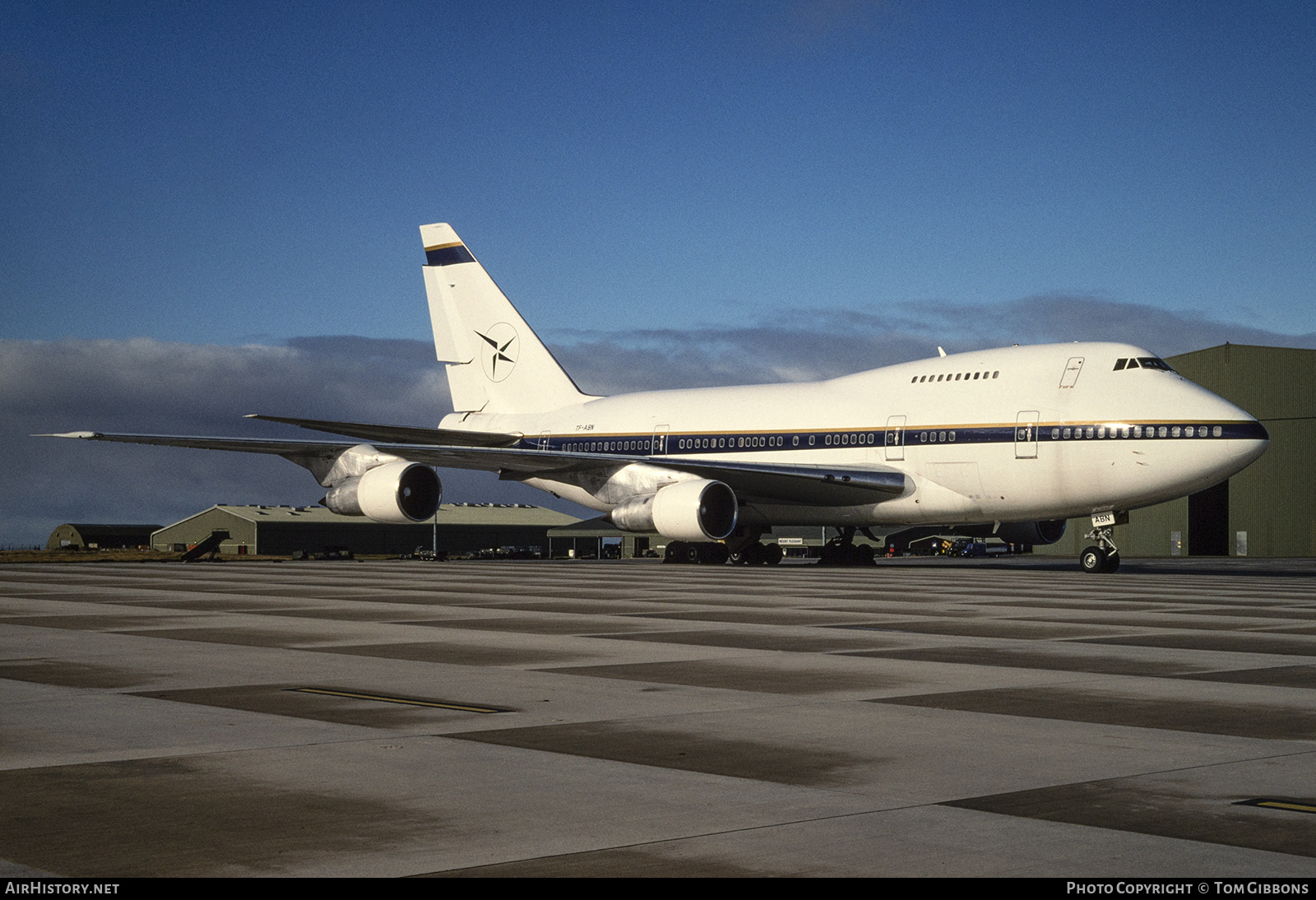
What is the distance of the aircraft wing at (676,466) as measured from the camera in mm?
30969

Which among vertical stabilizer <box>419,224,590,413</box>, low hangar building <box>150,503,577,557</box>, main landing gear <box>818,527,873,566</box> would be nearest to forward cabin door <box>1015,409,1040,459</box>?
main landing gear <box>818,527,873,566</box>

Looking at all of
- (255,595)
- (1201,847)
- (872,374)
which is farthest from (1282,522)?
(1201,847)

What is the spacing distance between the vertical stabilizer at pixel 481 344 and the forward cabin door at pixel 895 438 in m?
12.2

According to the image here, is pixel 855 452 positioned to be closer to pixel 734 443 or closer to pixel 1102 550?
pixel 734 443

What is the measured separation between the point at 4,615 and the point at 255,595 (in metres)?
4.71

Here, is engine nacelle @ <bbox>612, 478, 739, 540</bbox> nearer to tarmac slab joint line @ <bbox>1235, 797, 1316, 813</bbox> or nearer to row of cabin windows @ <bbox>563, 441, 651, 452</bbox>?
row of cabin windows @ <bbox>563, 441, 651, 452</bbox>

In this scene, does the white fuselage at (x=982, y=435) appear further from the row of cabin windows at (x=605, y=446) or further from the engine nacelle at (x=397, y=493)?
the engine nacelle at (x=397, y=493)

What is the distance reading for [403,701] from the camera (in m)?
8.29

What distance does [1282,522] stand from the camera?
5947 centimetres

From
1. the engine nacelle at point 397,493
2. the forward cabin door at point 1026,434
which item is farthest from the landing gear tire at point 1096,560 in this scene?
the engine nacelle at point 397,493

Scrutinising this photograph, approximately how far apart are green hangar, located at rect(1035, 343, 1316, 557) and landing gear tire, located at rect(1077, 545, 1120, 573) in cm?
2888

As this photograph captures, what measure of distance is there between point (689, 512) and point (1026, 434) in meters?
7.82

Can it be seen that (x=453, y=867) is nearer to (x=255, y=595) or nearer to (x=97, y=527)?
(x=255, y=595)

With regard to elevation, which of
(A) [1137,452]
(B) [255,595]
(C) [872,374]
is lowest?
(B) [255,595]
